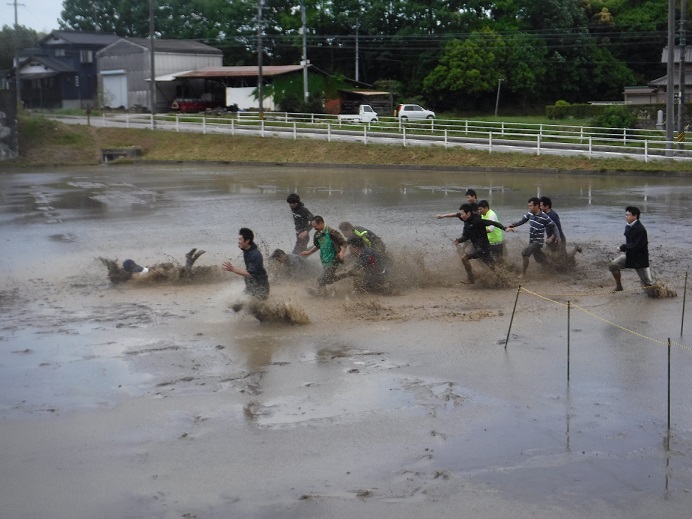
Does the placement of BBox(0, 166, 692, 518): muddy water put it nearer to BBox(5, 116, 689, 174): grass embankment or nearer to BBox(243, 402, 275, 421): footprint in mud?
BBox(243, 402, 275, 421): footprint in mud

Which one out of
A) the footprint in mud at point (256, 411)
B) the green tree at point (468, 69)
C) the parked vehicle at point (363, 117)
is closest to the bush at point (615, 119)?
the parked vehicle at point (363, 117)

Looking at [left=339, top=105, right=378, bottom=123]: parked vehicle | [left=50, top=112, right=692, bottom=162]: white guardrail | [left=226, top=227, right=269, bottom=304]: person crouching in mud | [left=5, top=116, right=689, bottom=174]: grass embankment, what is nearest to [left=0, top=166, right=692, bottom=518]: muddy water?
[left=226, top=227, right=269, bottom=304]: person crouching in mud

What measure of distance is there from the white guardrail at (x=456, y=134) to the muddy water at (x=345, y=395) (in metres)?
18.2

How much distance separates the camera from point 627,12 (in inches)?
2911

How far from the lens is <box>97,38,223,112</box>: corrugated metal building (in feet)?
214

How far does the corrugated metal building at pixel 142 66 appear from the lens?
65312 millimetres

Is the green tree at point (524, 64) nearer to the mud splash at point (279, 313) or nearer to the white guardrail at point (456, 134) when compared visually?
the white guardrail at point (456, 134)

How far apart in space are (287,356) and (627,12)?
232 feet

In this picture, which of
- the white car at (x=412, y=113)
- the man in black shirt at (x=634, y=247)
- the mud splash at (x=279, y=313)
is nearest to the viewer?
the mud splash at (x=279, y=313)

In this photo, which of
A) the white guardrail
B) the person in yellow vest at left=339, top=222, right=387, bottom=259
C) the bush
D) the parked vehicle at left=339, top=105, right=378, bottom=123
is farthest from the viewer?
the parked vehicle at left=339, top=105, right=378, bottom=123

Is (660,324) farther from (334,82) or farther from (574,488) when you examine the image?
(334,82)

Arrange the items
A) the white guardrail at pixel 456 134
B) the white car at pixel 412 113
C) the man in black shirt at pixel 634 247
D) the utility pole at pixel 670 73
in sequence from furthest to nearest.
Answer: the white car at pixel 412 113, the white guardrail at pixel 456 134, the utility pole at pixel 670 73, the man in black shirt at pixel 634 247

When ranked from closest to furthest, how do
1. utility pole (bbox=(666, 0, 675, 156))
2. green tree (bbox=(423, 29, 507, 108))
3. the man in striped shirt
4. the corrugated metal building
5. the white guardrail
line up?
the man in striped shirt
utility pole (bbox=(666, 0, 675, 156))
the white guardrail
green tree (bbox=(423, 29, 507, 108))
the corrugated metal building

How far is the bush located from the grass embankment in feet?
28.7
